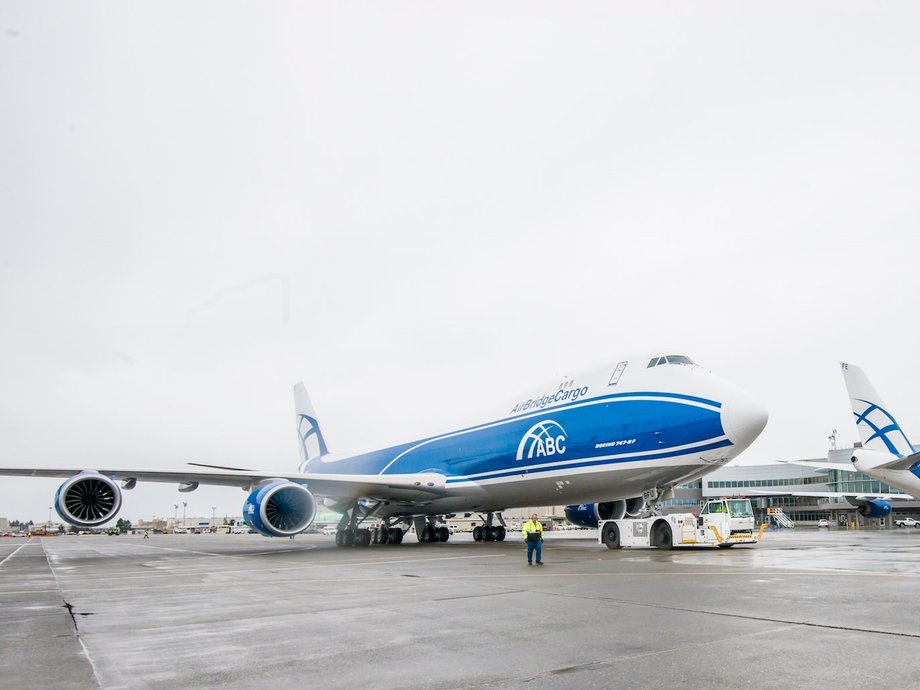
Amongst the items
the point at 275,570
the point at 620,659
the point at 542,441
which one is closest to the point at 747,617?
the point at 620,659

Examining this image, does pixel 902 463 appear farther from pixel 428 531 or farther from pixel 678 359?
pixel 428 531

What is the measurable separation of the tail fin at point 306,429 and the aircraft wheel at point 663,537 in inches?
950

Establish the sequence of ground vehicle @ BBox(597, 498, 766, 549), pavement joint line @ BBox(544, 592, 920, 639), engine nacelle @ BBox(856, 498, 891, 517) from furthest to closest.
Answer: engine nacelle @ BBox(856, 498, 891, 517) → ground vehicle @ BBox(597, 498, 766, 549) → pavement joint line @ BBox(544, 592, 920, 639)

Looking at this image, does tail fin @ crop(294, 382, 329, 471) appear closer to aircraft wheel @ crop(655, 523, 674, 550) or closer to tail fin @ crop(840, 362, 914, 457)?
aircraft wheel @ crop(655, 523, 674, 550)

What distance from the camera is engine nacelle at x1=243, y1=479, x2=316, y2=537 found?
22641 mm

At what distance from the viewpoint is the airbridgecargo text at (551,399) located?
70.5ft

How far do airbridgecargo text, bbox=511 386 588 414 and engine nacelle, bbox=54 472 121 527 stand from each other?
549 inches

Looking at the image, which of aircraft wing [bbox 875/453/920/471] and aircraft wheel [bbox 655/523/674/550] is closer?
aircraft wheel [bbox 655/523/674/550]

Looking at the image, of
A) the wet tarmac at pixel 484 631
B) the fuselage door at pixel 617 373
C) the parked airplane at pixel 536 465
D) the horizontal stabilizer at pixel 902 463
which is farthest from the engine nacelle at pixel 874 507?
the wet tarmac at pixel 484 631

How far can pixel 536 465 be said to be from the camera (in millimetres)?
21938

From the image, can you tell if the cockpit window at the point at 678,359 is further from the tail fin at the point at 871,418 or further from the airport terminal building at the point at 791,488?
the airport terminal building at the point at 791,488

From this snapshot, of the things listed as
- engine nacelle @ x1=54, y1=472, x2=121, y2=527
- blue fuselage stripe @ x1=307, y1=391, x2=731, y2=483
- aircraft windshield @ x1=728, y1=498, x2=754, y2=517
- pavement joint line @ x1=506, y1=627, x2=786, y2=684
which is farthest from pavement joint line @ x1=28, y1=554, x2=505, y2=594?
pavement joint line @ x1=506, y1=627, x2=786, y2=684

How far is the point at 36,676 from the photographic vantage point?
5441mm

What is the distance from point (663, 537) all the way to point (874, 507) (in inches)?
1479
